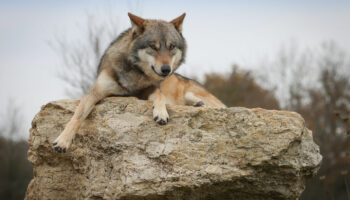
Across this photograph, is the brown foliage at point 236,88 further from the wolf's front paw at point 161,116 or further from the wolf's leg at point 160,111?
the wolf's front paw at point 161,116

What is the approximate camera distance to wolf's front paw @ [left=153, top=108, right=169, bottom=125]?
13.4 ft

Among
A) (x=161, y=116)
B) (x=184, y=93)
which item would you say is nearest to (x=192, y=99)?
(x=184, y=93)

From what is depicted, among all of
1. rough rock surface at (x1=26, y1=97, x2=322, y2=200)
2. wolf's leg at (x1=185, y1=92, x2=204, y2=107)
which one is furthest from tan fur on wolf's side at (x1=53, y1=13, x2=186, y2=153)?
wolf's leg at (x1=185, y1=92, x2=204, y2=107)

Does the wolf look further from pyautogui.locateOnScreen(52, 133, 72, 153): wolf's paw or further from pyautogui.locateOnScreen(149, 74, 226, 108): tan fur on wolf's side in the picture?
pyautogui.locateOnScreen(149, 74, 226, 108): tan fur on wolf's side

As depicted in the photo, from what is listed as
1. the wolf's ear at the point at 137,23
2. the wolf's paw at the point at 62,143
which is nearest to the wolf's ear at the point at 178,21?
the wolf's ear at the point at 137,23

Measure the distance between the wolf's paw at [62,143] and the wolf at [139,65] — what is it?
1 cm

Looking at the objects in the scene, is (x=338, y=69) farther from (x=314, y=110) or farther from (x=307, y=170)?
(x=307, y=170)

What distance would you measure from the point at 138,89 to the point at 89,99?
0.72 m

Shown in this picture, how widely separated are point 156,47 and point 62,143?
1.76 metres

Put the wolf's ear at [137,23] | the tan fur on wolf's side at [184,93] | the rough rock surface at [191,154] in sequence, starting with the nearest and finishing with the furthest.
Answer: the rough rock surface at [191,154]
the wolf's ear at [137,23]
the tan fur on wolf's side at [184,93]

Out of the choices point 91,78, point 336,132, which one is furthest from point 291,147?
point 336,132

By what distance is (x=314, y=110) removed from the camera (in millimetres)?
16375

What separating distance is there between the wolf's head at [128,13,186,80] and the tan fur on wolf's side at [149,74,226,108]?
25.7 inches

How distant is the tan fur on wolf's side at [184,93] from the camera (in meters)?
5.45
